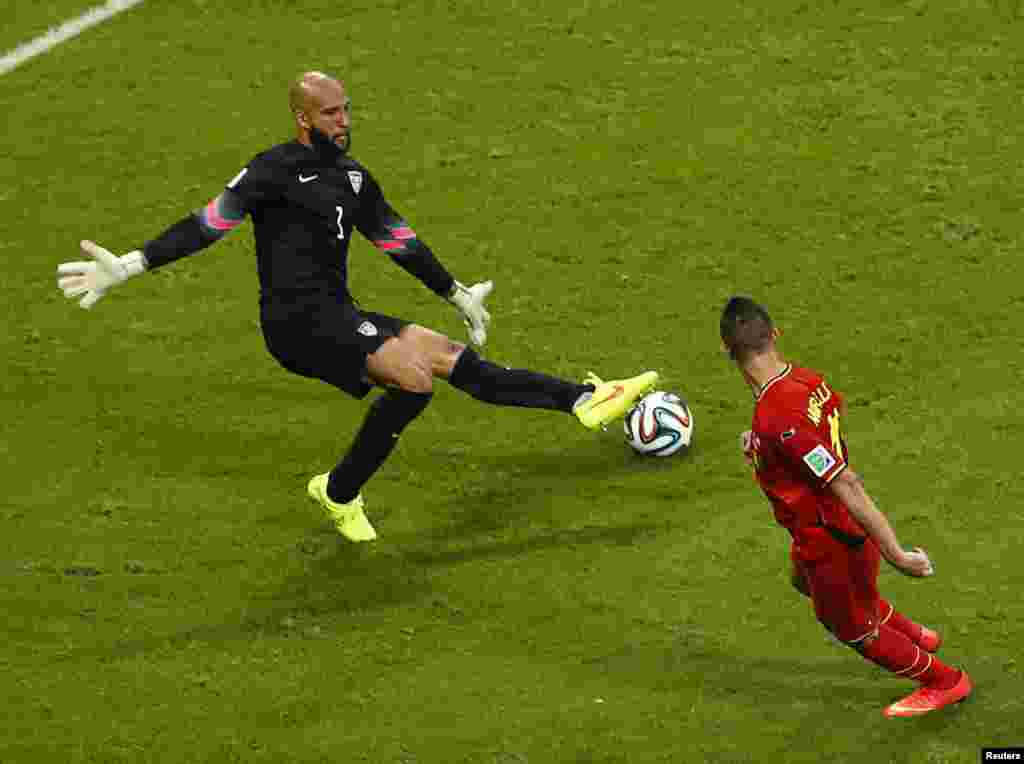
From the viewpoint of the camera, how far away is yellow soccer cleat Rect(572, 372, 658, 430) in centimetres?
1320

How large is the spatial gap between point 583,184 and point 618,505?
4739mm

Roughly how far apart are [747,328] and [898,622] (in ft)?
5.54

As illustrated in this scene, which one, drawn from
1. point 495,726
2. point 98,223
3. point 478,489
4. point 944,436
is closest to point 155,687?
point 495,726

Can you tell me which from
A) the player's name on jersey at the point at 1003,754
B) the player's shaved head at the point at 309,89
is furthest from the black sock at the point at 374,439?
the player's name on jersey at the point at 1003,754

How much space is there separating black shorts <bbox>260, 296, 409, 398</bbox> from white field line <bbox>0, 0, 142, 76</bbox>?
7.97 meters

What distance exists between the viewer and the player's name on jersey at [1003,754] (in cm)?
995

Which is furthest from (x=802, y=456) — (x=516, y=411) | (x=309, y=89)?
(x=516, y=411)

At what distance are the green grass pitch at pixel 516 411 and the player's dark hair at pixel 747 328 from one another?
1.92 m

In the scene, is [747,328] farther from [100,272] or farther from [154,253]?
[100,272]

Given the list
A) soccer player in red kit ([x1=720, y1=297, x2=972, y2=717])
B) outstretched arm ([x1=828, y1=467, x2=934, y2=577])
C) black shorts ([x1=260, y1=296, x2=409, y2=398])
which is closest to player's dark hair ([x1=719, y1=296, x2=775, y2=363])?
soccer player in red kit ([x1=720, y1=297, x2=972, y2=717])

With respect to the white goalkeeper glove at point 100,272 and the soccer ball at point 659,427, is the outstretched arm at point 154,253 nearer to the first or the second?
the white goalkeeper glove at point 100,272

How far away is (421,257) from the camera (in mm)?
A: 13320

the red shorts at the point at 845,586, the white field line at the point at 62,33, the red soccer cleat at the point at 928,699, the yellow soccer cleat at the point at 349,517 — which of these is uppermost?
the red shorts at the point at 845,586

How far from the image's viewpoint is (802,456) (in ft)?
31.8
